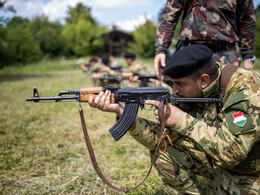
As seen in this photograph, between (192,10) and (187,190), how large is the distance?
212 centimetres

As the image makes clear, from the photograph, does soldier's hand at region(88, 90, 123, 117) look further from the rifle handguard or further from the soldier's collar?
the soldier's collar

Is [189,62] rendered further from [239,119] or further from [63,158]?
[63,158]

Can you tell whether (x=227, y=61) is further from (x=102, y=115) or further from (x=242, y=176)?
(x=102, y=115)

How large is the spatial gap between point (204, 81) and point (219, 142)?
20.8 inches

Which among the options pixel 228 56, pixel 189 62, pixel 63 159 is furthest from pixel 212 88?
pixel 63 159

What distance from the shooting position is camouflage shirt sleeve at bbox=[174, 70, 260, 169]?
62.1 inches

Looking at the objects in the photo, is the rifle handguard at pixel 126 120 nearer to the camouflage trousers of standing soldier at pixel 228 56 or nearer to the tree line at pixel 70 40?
the camouflage trousers of standing soldier at pixel 228 56

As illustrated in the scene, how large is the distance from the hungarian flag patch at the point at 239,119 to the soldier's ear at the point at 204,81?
364mm

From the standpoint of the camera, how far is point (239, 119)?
1.61 m

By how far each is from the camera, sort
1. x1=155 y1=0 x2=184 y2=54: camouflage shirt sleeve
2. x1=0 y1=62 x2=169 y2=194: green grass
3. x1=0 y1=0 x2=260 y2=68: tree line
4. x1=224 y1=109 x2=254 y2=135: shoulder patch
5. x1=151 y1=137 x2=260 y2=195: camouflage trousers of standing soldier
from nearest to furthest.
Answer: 1. x1=224 y1=109 x2=254 y2=135: shoulder patch
2. x1=151 y1=137 x2=260 y2=195: camouflage trousers of standing soldier
3. x1=0 y1=62 x2=169 y2=194: green grass
4. x1=155 y1=0 x2=184 y2=54: camouflage shirt sleeve
5. x1=0 y1=0 x2=260 y2=68: tree line

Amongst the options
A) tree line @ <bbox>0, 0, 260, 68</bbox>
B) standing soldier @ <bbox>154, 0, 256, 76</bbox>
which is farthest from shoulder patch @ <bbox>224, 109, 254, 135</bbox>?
tree line @ <bbox>0, 0, 260, 68</bbox>

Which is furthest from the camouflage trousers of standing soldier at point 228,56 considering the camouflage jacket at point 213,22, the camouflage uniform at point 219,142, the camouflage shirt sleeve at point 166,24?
the camouflage uniform at point 219,142

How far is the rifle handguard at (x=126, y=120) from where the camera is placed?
85.0 inches

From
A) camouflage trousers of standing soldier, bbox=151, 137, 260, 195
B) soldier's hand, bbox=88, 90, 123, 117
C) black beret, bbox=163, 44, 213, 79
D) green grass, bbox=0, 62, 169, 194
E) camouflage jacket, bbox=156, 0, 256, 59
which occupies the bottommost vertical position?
green grass, bbox=0, 62, 169, 194
